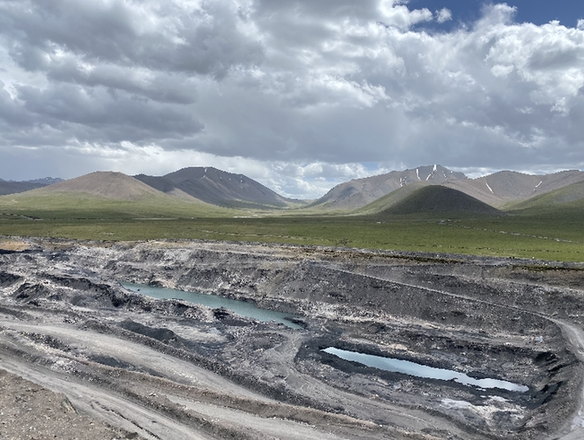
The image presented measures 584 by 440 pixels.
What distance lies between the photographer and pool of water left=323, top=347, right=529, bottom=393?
4938 centimetres

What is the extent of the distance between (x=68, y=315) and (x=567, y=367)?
203 feet

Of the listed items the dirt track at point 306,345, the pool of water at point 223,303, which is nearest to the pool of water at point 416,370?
the dirt track at point 306,345

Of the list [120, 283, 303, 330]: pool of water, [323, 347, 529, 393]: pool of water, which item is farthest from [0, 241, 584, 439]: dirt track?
[120, 283, 303, 330]: pool of water

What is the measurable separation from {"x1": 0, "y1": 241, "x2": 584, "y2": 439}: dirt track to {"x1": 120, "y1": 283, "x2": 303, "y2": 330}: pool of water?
2144 mm

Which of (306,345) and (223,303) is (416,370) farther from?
(223,303)

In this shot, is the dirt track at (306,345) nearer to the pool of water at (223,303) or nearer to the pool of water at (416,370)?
the pool of water at (416,370)

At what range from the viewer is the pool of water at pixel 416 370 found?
4938cm

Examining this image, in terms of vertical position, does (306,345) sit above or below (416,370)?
above

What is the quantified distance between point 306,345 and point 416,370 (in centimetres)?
1342

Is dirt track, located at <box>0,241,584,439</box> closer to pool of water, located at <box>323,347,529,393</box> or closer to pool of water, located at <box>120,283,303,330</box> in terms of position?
pool of water, located at <box>323,347,529,393</box>

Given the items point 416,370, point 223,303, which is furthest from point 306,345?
point 223,303

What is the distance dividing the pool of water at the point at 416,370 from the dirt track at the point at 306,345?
128 centimetres

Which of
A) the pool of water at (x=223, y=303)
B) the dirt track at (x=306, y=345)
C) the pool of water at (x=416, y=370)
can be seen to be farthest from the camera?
the pool of water at (x=223, y=303)

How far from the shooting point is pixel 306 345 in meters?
58.5
